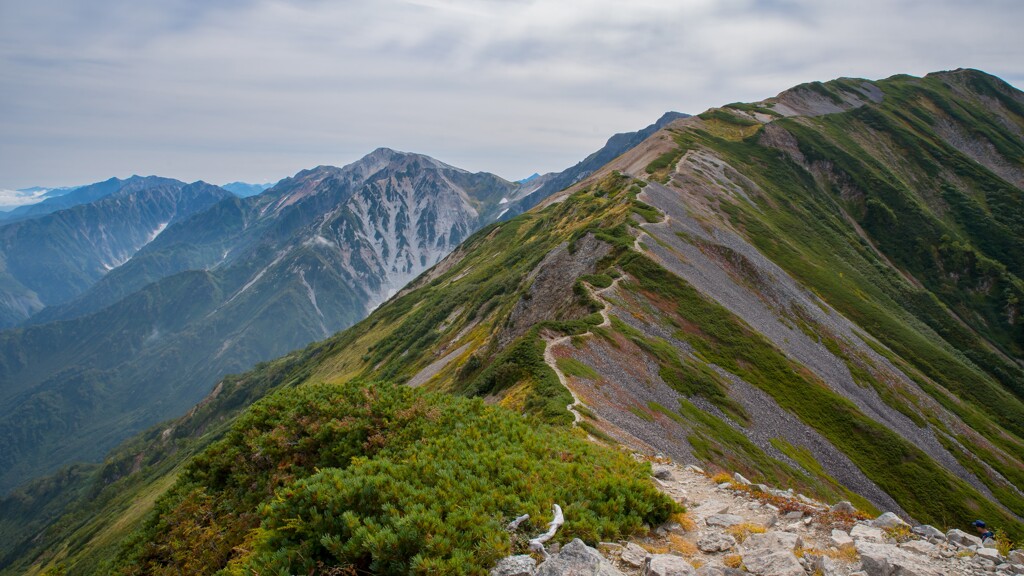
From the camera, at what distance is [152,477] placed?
162750mm

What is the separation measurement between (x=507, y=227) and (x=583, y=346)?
148548 millimetres

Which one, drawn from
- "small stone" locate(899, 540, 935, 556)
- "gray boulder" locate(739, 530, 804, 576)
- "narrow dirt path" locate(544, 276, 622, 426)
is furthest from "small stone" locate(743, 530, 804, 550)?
"narrow dirt path" locate(544, 276, 622, 426)

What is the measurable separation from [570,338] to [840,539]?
29.3 meters

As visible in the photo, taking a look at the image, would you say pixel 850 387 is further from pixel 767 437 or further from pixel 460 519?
pixel 460 519

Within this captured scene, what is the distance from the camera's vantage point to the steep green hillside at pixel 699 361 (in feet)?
54.9

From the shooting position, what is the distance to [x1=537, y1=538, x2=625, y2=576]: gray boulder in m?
10.1

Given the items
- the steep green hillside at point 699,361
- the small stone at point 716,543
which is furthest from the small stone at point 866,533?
the steep green hillside at point 699,361

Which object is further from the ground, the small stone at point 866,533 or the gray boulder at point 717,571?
the gray boulder at point 717,571

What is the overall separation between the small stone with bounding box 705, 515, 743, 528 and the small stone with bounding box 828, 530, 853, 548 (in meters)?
2.28

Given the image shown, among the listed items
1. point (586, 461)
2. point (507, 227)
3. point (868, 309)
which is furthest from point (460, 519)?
point (507, 227)

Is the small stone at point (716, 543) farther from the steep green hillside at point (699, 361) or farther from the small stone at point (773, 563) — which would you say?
the steep green hillside at point (699, 361)

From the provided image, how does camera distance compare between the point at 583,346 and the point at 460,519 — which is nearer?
the point at 460,519

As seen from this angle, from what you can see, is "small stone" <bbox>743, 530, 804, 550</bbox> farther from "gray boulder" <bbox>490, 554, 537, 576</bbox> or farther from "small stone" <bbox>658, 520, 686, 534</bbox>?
"gray boulder" <bbox>490, 554, 537, 576</bbox>

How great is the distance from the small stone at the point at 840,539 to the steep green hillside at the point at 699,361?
17.3 feet
